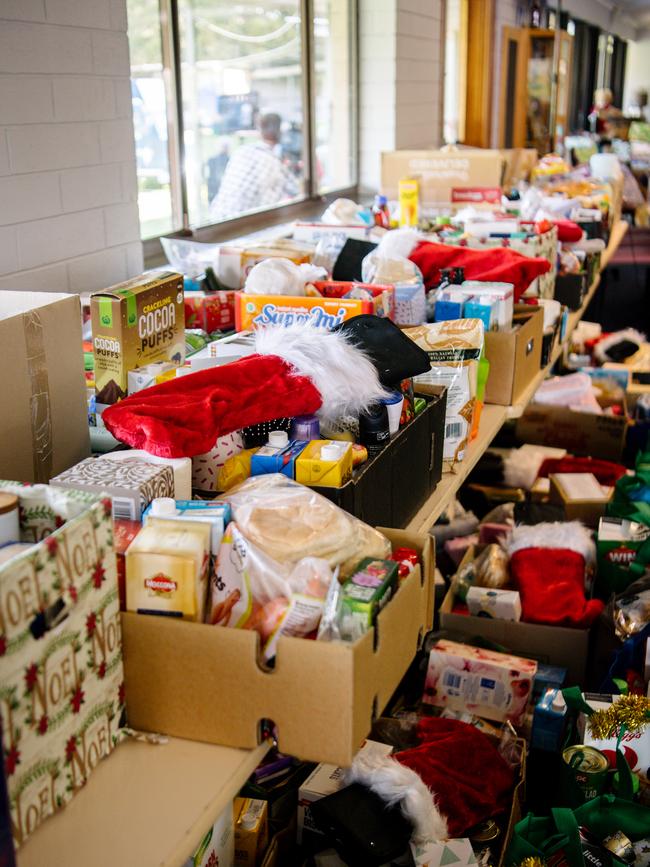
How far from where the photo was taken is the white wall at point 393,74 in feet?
18.8

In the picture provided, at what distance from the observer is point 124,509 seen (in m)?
1.36

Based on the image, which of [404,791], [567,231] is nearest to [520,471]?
[567,231]

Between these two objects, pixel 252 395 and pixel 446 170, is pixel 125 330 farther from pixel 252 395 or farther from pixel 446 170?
pixel 446 170

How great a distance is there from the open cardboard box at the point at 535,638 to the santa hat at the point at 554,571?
2.2 inches

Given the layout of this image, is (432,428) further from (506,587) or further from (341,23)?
(341,23)

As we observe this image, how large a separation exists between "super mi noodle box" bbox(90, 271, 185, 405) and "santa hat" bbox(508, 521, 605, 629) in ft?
4.64

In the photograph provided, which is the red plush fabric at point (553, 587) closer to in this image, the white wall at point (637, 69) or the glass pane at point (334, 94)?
the glass pane at point (334, 94)

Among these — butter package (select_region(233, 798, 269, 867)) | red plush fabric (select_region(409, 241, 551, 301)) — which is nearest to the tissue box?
butter package (select_region(233, 798, 269, 867))

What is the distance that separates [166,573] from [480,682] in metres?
1.47

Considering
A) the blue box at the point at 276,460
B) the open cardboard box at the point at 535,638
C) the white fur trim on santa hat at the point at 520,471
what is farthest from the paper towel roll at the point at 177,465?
the white fur trim on santa hat at the point at 520,471

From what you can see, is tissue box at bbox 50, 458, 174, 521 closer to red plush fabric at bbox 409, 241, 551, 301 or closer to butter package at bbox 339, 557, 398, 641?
butter package at bbox 339, 557, 398, 641

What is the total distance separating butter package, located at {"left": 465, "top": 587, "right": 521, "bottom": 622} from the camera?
2.76 meters

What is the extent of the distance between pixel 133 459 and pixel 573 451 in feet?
10.3

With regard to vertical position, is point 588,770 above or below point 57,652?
below
